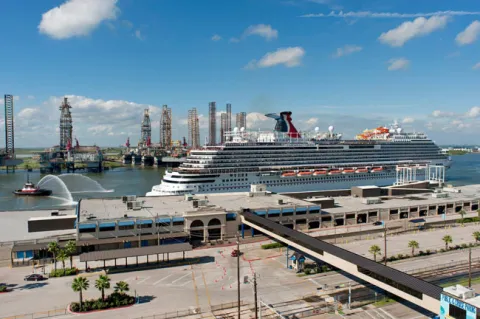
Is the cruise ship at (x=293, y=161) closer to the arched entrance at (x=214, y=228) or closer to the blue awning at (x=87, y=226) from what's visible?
the arched entrance at (x=214, y=228)

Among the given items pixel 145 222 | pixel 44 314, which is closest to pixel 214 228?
pixel 145 222

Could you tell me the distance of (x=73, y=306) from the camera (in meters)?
22.6

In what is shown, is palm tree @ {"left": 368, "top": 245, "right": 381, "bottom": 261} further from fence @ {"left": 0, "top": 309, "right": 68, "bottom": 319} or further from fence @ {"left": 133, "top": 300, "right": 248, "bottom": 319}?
fence @ {"left": 0, "top": 309, "right": 68, "bottom": 319}

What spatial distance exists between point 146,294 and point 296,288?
10165mm

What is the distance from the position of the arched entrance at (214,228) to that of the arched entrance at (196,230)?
2.98 feet

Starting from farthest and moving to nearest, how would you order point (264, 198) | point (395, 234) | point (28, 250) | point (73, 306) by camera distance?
point (264, 198) → point (395, 234) → point (28, 250) → point (73, 306)

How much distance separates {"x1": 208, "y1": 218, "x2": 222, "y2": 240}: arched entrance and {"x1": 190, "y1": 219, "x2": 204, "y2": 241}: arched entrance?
91 centimetres

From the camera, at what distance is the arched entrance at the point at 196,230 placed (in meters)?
37.2

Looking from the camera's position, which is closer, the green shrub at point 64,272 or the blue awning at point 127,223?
the green shrub at point 64,272

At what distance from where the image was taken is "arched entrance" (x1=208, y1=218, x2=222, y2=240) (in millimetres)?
38031

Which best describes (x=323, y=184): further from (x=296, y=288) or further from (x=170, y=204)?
(x=296, y=288)

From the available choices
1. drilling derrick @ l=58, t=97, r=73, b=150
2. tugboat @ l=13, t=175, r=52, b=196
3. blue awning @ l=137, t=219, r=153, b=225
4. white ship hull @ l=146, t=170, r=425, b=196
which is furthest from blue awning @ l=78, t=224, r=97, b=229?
drilling derrick @ l=58, t=97, r=73, b=150

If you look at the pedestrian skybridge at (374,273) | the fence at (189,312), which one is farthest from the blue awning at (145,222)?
the fence at (189,312)

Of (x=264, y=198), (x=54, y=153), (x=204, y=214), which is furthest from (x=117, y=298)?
(x=54, y=153)
